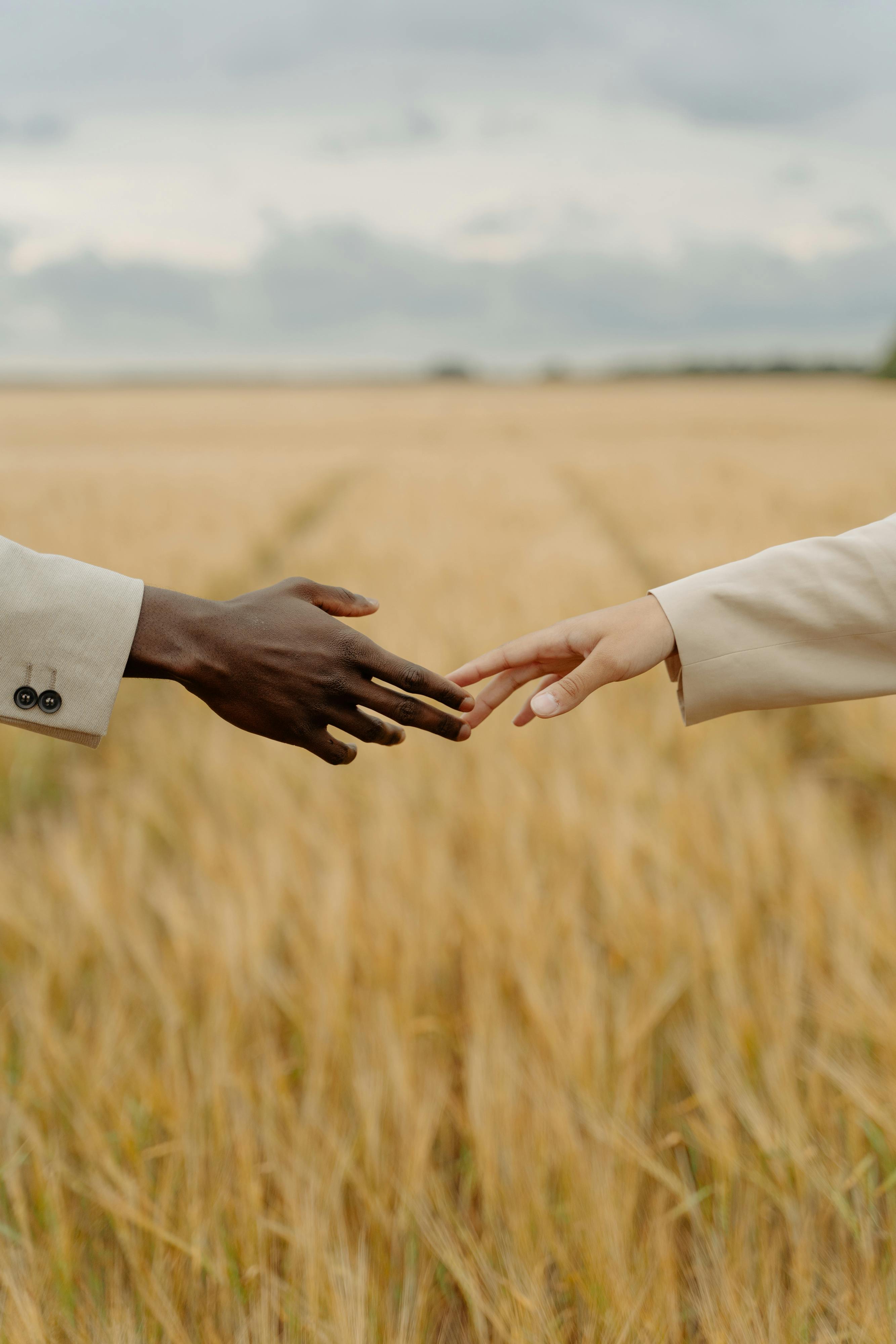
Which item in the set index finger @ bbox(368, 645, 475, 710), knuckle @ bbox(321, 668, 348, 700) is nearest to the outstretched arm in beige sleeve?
index finger @ bbox(368, 645, 475, 710)

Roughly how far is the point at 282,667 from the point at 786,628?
583mm

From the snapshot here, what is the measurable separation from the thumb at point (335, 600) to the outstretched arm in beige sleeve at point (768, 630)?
22 centimetres

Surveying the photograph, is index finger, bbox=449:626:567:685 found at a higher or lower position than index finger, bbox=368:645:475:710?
lower

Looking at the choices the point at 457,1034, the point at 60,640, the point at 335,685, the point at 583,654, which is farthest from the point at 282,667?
the point at 457,1034

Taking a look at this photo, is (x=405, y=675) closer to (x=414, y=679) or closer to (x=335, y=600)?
(x=414, y=679)

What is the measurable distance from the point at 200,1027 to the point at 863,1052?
3.59 feet

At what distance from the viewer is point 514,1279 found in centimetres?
Result: 102

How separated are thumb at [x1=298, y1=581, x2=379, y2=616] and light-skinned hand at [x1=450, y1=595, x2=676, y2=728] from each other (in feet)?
0.44

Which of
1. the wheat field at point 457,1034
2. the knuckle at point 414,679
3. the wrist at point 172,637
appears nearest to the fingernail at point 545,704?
the knuckle at point 414,679

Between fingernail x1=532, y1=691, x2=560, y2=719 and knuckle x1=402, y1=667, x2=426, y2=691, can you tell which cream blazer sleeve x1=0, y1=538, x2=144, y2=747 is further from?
fingernail x1=532, y1=691, x2=560, y2=719

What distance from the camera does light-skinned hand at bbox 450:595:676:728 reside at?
101 cm

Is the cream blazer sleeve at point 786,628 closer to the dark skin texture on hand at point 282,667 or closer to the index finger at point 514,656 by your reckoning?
the index finger at point 514,656

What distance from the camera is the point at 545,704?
1.00 m

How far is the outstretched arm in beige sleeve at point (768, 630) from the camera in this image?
3.40 feet
